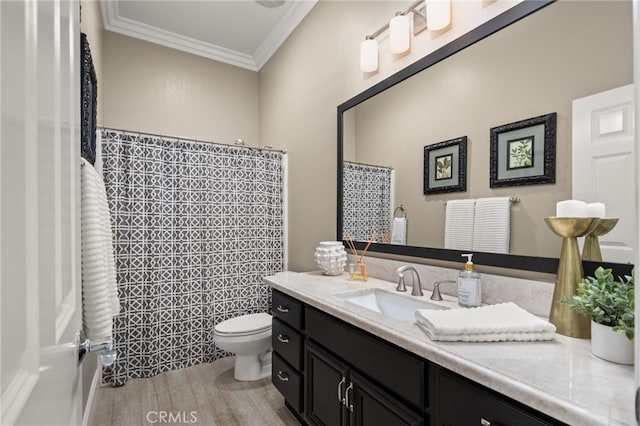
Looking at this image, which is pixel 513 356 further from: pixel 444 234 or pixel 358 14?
pixel 358 14

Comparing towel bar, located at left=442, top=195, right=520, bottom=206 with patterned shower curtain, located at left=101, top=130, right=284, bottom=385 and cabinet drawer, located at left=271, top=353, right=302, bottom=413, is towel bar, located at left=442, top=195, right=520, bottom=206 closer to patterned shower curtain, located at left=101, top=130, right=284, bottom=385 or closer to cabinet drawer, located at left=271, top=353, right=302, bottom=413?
cabinet drawer, located at left=271, top=353, right=302, bottom=413

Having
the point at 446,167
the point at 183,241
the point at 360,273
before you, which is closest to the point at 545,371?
the point at 446,167

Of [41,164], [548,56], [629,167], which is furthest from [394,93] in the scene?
[41,164]

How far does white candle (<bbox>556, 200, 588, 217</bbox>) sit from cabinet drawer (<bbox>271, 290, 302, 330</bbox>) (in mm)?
1218

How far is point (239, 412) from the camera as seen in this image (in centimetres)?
198

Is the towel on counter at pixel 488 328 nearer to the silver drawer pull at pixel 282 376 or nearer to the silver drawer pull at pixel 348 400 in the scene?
the silver drawer pull at pixel 348 400

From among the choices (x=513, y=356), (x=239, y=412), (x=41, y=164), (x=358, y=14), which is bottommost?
(x=239, y=412)

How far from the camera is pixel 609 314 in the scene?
85cm

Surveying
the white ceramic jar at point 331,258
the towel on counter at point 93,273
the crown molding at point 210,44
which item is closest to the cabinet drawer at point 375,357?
the white ceramic jar at point 331,258

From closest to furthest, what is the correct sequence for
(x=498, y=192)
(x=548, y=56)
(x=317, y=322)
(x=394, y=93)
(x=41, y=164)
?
(x=41, y=164) → (x=548, y=56) → (x=498, y=192) → (x=317, y=322) → (x=394, y=93)

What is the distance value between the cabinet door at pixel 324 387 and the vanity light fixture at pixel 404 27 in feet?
5.38

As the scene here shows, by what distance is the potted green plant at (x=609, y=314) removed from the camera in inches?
31.5

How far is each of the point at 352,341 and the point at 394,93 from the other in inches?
53.7

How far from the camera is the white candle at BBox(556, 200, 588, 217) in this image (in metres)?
1.09
